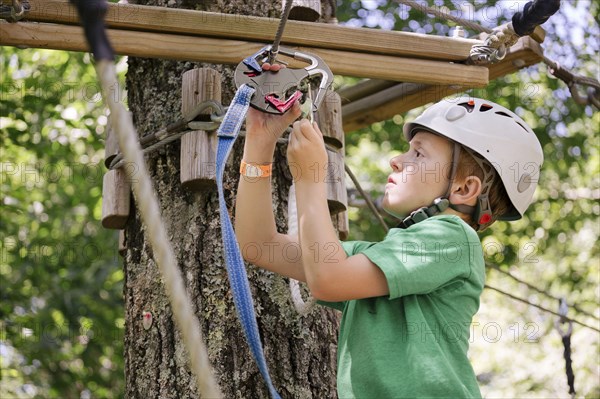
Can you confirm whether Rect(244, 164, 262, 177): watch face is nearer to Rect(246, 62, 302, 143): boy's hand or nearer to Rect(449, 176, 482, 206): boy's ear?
Rect(246, 62, 302, 143): boy's hand

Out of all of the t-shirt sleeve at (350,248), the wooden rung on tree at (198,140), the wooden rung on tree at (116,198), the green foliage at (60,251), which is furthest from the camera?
the green foliage at (60,251)

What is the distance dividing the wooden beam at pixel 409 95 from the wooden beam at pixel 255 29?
0.77 ft

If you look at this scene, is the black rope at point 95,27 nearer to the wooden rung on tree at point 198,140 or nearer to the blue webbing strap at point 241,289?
the blue webbing strap at point 241,289

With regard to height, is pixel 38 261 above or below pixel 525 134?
below

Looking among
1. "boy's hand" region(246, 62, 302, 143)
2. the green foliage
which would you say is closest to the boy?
"boy's hand" region(246, 62, 302, 143)

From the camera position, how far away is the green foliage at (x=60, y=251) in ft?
21.2

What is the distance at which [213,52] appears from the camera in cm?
270

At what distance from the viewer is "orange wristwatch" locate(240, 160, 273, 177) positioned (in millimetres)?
2381

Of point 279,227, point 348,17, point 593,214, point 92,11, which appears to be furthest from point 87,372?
point 92,11

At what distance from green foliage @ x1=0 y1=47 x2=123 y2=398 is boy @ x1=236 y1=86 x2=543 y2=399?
12.9ft

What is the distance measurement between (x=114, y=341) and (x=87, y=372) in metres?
0.42

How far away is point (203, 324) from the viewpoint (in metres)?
2.58

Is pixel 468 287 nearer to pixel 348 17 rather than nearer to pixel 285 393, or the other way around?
pixel 285 393

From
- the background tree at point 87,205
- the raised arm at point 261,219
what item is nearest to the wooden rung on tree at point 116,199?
the raised arm at point 261,219
